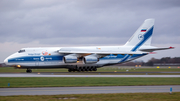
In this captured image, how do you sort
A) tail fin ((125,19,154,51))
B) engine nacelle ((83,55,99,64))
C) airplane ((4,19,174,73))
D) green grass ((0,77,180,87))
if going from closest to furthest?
green grass ((0,77,180,87)), airplane ((4,19,174,73)), engine nacelle ((83,55,99,64)), tail fin ((125,19,154,51))

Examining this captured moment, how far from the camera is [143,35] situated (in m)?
53.7

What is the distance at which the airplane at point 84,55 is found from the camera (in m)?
45.6

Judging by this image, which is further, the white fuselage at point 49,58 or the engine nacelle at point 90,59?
the engine nacelle at point 90,59

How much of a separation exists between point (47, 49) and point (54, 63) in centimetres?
301

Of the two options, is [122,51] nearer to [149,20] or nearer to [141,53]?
[141,53]

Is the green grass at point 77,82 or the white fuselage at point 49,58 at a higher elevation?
the white fuselage at point 49,58

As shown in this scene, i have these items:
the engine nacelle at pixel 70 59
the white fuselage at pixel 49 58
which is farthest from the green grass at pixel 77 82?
the engine nacelle at pixel 70 59

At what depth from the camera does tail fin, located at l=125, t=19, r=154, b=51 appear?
53312 millimetres

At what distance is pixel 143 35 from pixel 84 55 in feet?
45.6

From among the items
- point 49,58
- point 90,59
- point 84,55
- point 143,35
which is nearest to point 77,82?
point 49,58

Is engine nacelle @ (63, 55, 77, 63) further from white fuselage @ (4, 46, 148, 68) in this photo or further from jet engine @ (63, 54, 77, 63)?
white fuselage @ (4, 46, 148, 68)

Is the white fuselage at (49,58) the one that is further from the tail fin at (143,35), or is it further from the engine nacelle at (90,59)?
the tail fin at (143,35)

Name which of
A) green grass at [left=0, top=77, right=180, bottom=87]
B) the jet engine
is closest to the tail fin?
the jet engine

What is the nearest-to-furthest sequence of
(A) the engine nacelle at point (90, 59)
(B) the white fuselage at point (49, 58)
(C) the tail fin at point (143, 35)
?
(B) the white fuselage at point (49, 58), (A) the engine nacelle at point (90, 59), (C) the tail fin at point (143, 35)
